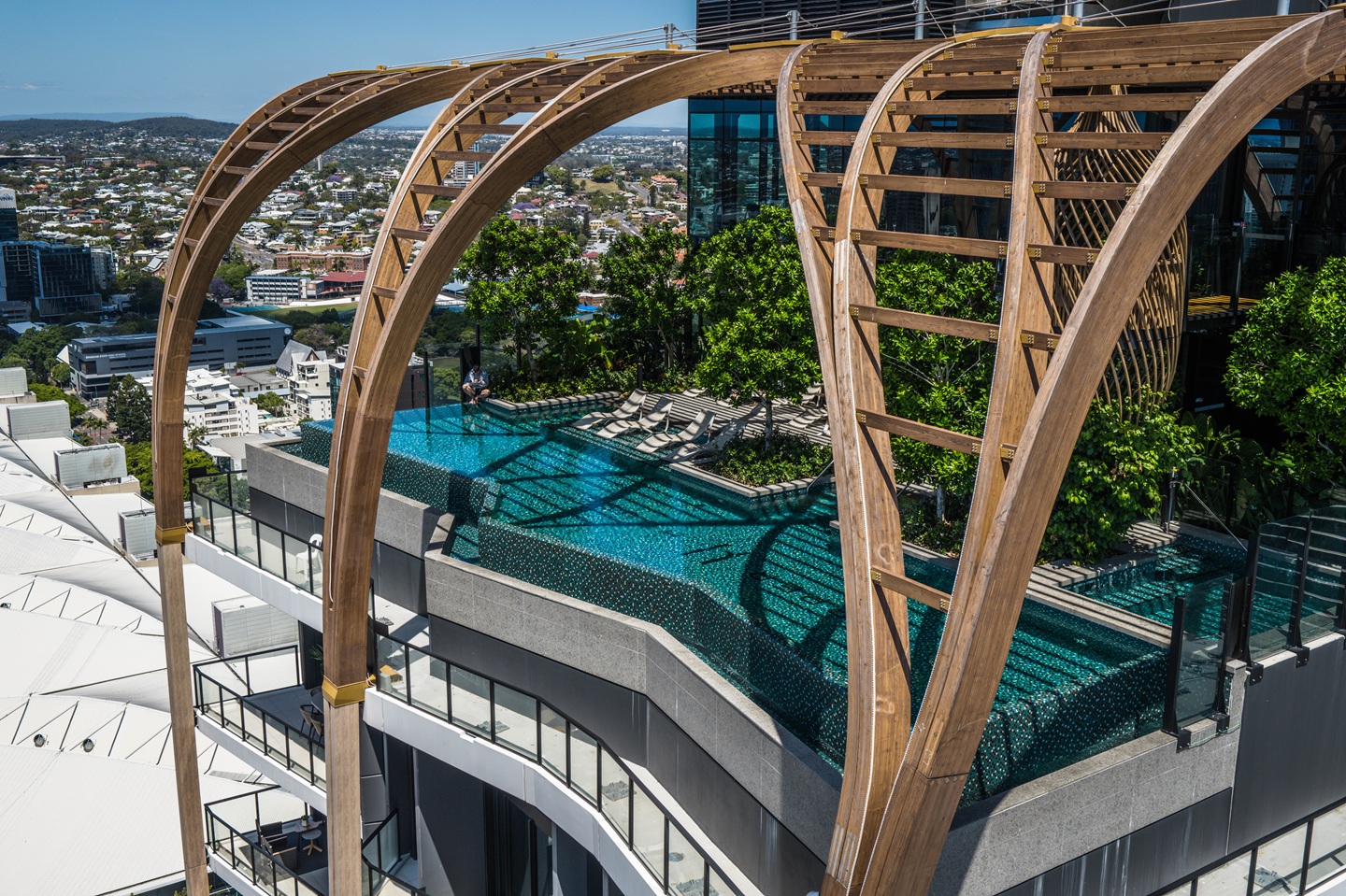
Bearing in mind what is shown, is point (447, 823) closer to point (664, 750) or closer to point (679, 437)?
point (664, 750)

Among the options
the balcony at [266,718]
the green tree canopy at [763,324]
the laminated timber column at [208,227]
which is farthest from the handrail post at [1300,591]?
the balcony at [266,718]

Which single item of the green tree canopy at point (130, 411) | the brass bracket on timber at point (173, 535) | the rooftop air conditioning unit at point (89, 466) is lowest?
the green tree canopy at point (130, 411)

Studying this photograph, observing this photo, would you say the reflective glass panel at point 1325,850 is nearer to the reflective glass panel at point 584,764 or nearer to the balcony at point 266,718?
the reflective glass panel at point 584,764

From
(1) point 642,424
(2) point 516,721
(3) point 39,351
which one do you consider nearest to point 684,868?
(2) point 516,721

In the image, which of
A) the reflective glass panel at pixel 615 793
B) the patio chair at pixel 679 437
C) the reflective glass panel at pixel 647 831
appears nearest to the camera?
the reflective glass panel at pixel 647 831

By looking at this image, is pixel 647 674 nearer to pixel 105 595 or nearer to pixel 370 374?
pixel 370 374

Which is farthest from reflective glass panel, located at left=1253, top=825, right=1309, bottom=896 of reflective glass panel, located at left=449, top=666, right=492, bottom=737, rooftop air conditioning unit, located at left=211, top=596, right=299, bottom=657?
rooftop air conditioning unit, located at left=211, top=596, right=299, bottom=657
